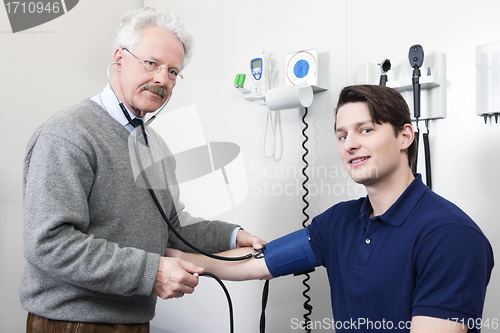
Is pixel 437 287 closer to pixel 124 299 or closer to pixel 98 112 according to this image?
pixel 124 299

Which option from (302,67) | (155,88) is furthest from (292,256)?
(302,67)

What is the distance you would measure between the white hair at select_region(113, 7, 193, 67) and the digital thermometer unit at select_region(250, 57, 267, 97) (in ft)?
2.10

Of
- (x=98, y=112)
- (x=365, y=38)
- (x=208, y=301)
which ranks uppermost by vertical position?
(x=365, y=38)

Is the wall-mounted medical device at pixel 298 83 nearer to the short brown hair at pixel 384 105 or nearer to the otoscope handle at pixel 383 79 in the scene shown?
the otoscope handle at pixel 383 79

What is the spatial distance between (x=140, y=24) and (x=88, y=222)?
21.1 inches

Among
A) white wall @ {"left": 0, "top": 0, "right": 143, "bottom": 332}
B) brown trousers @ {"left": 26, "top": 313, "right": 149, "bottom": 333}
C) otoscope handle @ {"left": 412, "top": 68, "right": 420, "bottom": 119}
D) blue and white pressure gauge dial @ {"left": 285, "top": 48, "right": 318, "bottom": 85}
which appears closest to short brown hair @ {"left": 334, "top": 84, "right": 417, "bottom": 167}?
otoscope handle @ {"left": 412, "top": 68, "right": 420, "bottom": 119}

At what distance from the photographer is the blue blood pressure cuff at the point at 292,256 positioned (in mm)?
1210

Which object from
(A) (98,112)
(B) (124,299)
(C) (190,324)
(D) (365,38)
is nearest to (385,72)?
(D) (365,38)

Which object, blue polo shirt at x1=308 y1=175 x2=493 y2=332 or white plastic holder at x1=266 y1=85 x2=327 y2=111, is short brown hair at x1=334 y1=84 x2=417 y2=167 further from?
white plastic holder at x1=266 y1=85 x2=327 y2=111

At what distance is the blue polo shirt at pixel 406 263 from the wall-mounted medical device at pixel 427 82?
39 cm

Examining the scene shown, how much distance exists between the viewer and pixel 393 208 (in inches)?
38.7

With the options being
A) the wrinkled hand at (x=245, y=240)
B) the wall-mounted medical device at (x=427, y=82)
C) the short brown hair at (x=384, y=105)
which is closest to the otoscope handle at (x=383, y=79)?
the wall-mounted medical device at (x=427, y=82)

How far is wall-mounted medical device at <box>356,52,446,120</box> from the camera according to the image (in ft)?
4.21

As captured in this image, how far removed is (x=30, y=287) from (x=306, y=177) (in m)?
1.06
